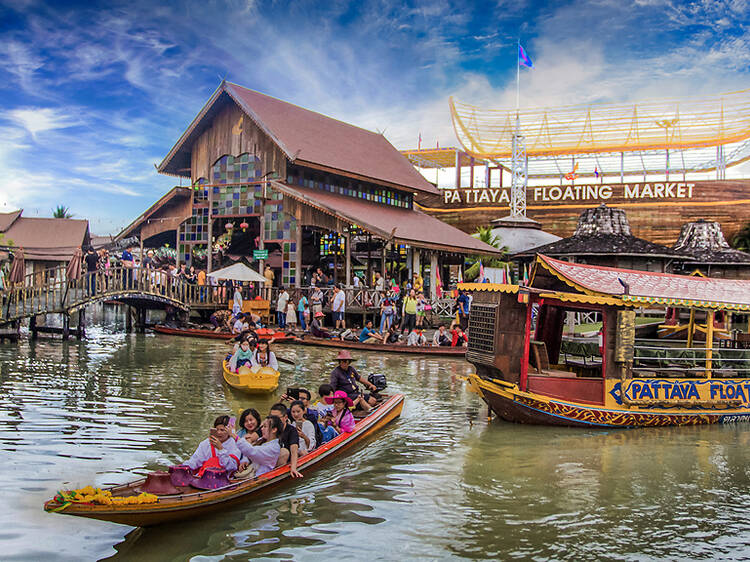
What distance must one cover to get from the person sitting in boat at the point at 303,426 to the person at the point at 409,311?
14458 millimetres

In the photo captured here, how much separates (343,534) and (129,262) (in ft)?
78.8

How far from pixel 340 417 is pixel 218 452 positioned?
2881mm

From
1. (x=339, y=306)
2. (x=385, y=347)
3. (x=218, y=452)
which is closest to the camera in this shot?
(x=218, y=452)

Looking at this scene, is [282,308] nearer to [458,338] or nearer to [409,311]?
[409,311]

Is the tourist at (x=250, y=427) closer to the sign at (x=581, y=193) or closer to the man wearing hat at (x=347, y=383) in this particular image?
the man wearing hat at (x=347, y=383)

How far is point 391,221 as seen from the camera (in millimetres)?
28031

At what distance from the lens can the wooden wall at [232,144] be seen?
2788cm

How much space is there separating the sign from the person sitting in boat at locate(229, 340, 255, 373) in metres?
26.2

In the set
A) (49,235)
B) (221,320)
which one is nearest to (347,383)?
(221,320)

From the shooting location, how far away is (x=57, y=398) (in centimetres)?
1308

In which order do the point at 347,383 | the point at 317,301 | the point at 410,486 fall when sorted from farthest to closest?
the point at 317,301 → the point at 347,383 → the point at 410,486

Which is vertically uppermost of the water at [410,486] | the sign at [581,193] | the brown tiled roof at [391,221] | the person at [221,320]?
the sign at [581,193]

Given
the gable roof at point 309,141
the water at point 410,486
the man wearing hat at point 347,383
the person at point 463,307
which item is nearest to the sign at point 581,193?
the gable roof at point 309,141

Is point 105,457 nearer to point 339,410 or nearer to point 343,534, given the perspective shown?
point 339,410
